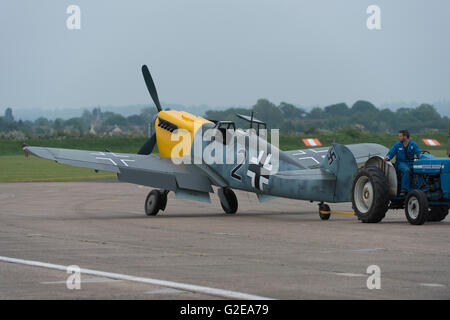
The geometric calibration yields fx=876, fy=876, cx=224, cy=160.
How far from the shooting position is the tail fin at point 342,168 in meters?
19.2

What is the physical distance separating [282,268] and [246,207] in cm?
1463

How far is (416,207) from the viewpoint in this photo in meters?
18.0

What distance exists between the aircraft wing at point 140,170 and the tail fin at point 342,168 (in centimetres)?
460

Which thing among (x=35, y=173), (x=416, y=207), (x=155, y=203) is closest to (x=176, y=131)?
(x=155, y=203)

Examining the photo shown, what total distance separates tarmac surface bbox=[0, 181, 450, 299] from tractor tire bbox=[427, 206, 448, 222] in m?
0.20

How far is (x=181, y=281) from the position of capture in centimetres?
1021

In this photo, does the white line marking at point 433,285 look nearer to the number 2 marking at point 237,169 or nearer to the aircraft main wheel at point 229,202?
the number 2 marking at point 237,169

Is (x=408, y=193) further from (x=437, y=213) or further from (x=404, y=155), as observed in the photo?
(x=437, y=213)

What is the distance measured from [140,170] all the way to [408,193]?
7.76m

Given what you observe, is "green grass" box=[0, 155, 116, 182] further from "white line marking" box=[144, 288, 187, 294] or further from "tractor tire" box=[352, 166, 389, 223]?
"white line marking" box=[144, 288, 187, 294]

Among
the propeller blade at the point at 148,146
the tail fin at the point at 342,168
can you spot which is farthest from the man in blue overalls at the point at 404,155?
the propeller blade at the point at 148,146

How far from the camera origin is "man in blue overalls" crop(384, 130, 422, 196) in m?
18.7
